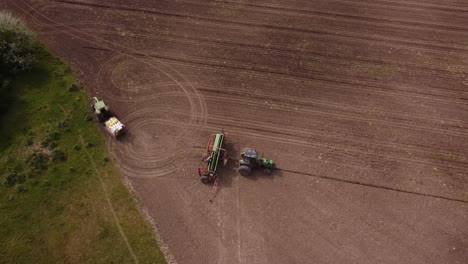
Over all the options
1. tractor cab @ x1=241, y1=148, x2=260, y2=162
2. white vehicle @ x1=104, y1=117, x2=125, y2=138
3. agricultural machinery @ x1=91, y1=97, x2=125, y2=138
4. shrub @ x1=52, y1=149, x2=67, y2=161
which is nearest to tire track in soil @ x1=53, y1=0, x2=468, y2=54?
agricultural machinery @ x1=91, y1=97, x2=125, y2=138

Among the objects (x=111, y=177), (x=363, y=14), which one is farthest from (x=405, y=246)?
(x=363, y=14)

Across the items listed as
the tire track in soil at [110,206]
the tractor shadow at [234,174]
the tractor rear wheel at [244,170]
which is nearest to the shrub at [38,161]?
the tire track in soil at [110,206]

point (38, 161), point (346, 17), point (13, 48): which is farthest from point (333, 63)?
point (13, 48)

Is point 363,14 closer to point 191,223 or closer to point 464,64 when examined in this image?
point 464,64

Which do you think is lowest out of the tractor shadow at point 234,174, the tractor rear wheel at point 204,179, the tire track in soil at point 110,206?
the tire track in soil at point 110,206

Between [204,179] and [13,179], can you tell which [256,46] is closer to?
[204,179]

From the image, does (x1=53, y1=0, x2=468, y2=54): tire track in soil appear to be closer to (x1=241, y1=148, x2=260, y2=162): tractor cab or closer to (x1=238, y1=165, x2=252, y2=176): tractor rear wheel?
(x1=241, y1=148, x2=260, y2=162): tractor cab

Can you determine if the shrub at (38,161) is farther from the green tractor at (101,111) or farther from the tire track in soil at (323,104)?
the tire track in soil at (323,104)
